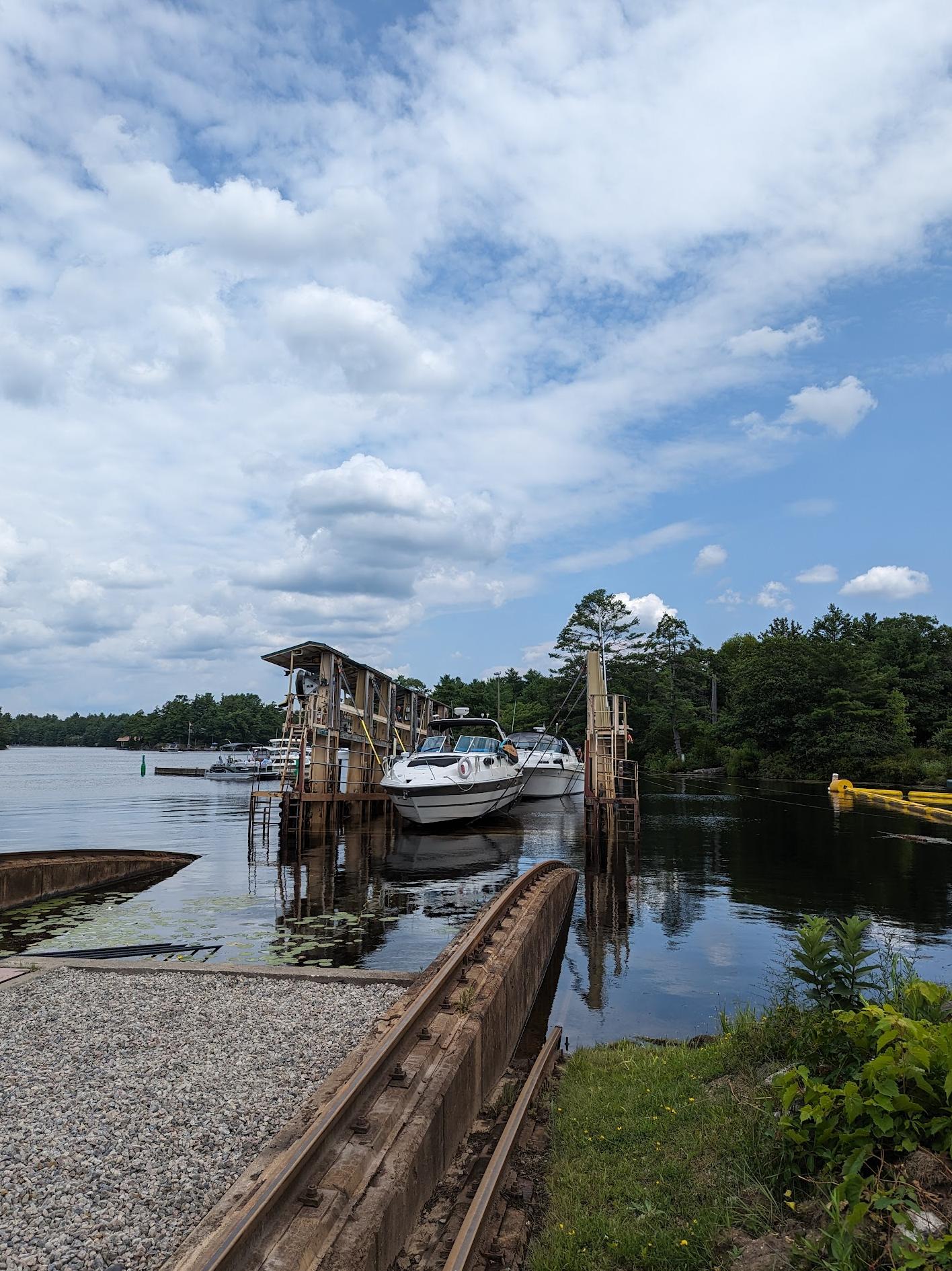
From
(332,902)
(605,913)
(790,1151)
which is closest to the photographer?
(790,1151)

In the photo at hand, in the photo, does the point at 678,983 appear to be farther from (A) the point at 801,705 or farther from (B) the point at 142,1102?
(A) the point at 801,705

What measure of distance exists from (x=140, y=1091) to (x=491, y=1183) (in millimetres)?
2356

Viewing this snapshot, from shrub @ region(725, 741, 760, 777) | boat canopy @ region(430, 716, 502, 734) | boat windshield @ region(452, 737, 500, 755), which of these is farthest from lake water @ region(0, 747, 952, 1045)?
shrub @ region(725, 741, 760, 777)

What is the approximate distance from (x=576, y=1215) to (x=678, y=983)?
611cm

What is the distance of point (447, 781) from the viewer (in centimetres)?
2364

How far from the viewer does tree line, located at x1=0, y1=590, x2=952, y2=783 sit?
52281 mm

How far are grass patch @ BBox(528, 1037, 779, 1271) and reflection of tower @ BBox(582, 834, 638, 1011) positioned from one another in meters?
3.36

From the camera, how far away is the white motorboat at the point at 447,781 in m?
23.7

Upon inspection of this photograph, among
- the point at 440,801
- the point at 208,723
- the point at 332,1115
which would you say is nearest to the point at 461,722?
the point at 440,801

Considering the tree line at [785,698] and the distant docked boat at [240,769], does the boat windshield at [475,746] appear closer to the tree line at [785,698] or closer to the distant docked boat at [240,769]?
the tree line at [785,698]

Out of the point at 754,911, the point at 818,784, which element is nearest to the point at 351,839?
the point at 754,911

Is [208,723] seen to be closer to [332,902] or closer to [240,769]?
[240,769]

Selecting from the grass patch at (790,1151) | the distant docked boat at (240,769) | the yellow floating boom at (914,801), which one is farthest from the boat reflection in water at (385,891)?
the distant docked boat at (240,769)

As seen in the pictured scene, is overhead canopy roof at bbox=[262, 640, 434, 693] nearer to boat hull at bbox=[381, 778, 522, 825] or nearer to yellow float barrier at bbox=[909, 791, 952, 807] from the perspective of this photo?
boat hull at bbox=[381, 778, 522, 825]
